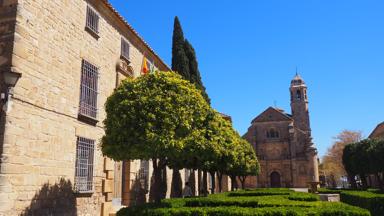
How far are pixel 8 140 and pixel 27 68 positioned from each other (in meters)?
2.06

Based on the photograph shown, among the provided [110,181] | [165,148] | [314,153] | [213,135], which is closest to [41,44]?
[165,148]

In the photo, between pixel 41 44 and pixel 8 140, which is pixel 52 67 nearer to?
pixel 41 44

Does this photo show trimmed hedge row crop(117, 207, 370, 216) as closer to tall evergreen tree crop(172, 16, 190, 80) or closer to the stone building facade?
the stone building facade

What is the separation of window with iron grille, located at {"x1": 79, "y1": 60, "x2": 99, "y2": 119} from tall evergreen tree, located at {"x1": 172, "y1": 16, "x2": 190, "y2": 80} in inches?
347

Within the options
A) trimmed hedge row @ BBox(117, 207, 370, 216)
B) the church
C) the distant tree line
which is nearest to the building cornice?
trimmed hedge row @ BBox(117, 207, 370, 216)

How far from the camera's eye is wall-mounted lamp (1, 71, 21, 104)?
8148 mm

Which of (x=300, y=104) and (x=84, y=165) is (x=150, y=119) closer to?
(x=84, y=165)

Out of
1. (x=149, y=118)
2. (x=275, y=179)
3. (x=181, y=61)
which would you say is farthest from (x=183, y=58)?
(x=275, y=179)

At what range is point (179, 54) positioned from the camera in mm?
21703

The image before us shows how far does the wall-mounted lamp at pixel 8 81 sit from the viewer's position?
8148mm

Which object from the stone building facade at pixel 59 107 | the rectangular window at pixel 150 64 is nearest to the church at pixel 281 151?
the rectangular window at pixel 150 64

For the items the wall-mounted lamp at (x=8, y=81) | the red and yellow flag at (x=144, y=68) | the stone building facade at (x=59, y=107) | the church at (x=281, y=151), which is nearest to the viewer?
the wall-mounted lamp at (x=8, y=81)

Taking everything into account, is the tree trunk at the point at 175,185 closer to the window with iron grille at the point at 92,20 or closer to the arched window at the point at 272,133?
the window with iron grille at the point at 92,20

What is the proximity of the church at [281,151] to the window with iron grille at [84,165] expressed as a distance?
1987 inches
